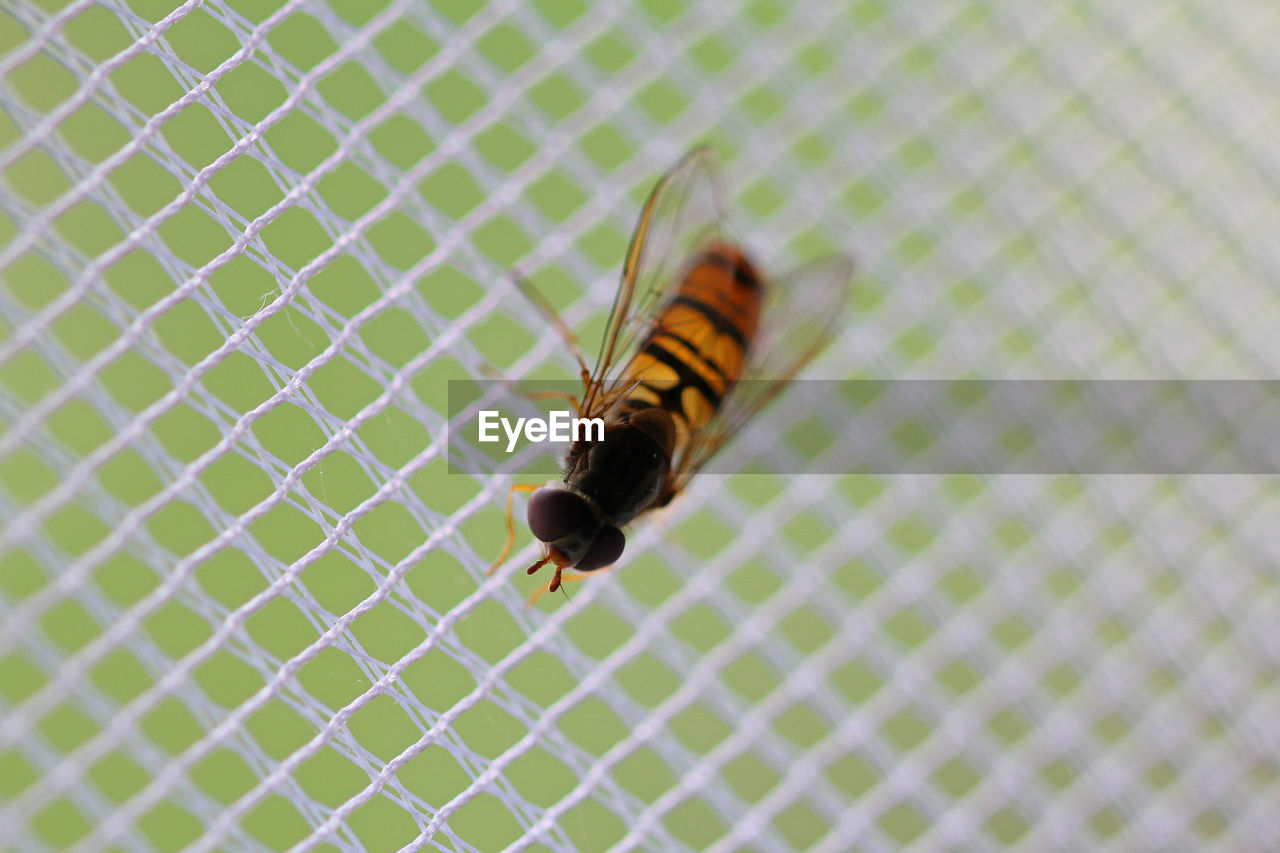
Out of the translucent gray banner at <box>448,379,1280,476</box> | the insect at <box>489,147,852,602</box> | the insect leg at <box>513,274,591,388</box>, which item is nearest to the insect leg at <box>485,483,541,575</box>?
the insect at <box>489,147,852,602</box>

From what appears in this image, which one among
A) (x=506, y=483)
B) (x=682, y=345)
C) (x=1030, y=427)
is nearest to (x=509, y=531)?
(x=506, y=483)

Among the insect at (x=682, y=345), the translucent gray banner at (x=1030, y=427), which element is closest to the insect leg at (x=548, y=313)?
the insect at (x=682, y=345)

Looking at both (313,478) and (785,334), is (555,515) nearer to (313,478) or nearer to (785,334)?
(313,478)

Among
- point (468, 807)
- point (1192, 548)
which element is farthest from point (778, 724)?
point (468, 807)

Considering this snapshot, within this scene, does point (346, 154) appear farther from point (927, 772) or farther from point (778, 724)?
point (778, 724)

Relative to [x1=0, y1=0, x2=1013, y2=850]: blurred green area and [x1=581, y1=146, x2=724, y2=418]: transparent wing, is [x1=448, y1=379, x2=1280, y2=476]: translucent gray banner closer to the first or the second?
[x1=0, y1=0, x2=1013, y2=850]: blurred green area

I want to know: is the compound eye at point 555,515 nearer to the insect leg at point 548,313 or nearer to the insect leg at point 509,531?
the insect leg at point 509,531

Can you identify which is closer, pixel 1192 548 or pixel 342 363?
pixel 342 363
